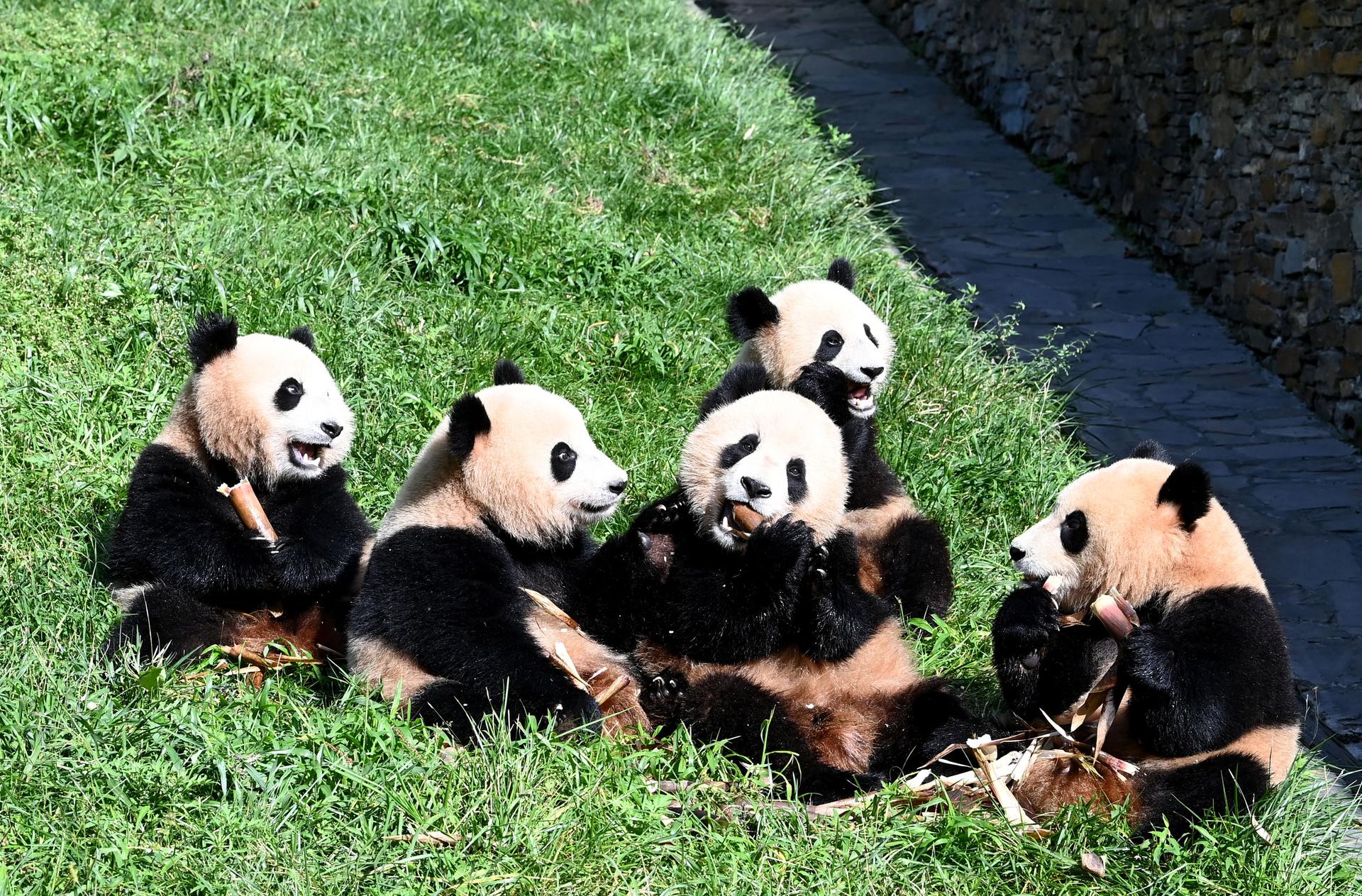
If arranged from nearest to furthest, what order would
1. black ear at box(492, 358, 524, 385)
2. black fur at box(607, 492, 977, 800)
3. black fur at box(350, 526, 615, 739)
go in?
black fur at box(350, 526, 615, 739), black fur at box(607, 492, 977, 800), black ear at box(492, 358, 524, 385)

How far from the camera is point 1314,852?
375cm

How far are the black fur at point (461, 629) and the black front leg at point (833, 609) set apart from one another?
0.70m

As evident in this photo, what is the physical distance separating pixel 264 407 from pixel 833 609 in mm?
1977

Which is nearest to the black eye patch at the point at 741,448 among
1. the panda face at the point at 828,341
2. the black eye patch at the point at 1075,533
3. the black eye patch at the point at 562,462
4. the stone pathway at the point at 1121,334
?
the black eye patch at the point at 562,462

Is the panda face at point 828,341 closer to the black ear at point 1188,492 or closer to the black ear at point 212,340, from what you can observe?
the black ear at point 1188,492

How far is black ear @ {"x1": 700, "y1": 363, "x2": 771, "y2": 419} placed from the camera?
4.95 m

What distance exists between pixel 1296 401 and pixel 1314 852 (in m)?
5.66

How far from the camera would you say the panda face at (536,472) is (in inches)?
160

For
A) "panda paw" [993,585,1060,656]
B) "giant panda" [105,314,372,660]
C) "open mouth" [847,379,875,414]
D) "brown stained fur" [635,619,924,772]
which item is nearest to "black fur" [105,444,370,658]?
"giant panda" [105,314,372,660]

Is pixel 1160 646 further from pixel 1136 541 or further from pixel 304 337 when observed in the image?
pixel 304 337

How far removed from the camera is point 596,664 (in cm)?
416

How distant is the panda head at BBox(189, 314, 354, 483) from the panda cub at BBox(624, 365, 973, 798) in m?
1.14

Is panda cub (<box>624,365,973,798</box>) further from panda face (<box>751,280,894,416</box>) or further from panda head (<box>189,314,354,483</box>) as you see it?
panda head (<box>189,314,354,483</box>)

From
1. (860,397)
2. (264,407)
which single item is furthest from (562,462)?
(860,397)
